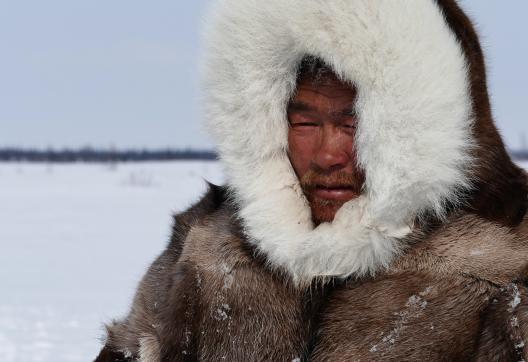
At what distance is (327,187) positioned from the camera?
173 cm

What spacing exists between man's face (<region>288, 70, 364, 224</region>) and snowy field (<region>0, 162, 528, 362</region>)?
246 millimetres

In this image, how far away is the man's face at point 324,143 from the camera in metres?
1.70

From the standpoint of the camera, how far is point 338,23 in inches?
62.9

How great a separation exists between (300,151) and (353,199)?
200 mm

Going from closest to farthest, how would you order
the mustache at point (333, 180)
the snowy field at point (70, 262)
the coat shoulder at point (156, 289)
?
1. the mustache at point (333, 180)
2. the coat shoulder at point (156, 289)
3. the snowy field at point (70, 262)

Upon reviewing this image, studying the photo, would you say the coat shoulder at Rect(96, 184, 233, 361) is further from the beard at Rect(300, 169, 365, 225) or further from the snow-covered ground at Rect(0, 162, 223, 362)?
the beard at Rect(300, 169, 365, 225)

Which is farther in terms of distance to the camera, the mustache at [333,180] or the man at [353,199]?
the mustache at [333,180]

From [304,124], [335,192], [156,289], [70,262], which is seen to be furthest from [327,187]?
[70,262]

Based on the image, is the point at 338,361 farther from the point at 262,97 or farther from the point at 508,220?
the point at 262,97

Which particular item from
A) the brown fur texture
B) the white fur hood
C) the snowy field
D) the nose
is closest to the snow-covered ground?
the snowy field

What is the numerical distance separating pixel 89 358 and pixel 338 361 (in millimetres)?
3389

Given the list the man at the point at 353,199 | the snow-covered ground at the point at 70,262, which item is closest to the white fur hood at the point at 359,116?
the man at the point at 353,199

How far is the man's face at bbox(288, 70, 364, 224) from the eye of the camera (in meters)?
1.70

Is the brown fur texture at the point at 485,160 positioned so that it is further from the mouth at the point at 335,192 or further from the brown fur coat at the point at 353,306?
the mouth at the point at 335,192
